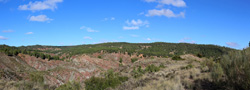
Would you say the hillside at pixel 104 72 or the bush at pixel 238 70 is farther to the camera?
the hillside at pixel 104 72

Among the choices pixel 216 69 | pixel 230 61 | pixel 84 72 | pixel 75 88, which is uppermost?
pixel 230 61

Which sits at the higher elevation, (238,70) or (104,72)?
(238,70)

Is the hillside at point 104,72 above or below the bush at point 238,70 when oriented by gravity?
below

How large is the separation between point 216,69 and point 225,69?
4.22 feet

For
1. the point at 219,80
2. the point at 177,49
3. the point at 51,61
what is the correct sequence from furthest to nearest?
the point at 177,49 < the point at 51,61 < the point at 219,80

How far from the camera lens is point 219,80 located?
32.2 feet

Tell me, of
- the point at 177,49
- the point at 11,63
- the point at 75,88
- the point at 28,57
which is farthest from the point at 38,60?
the point at 177,49

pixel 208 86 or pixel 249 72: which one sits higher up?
pixel 249 72

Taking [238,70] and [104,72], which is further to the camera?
[104,72]

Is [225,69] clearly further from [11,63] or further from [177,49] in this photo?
[177,49]

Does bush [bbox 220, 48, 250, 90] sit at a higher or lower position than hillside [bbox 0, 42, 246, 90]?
higher

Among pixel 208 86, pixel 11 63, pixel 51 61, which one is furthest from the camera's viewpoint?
pixel 51 61

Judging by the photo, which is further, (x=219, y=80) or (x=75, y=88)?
(x=75, y=88)

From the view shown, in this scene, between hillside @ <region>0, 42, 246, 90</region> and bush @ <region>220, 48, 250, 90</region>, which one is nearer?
bush @ <region>220, 48, 250, 90</region>
